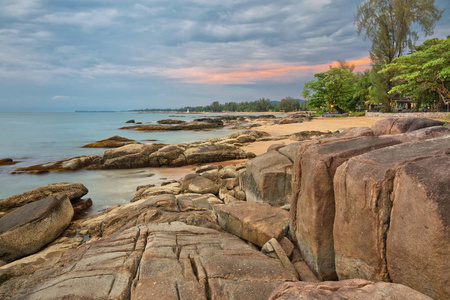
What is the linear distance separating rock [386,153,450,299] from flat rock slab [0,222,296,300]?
51.8 inches

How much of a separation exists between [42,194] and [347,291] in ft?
34.4

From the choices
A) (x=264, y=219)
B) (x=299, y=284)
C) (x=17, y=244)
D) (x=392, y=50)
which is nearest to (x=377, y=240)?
(x=299, y=284)

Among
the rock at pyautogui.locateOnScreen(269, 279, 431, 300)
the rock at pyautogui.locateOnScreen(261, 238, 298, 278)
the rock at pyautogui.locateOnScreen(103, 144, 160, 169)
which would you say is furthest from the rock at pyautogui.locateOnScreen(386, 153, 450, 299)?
the rock at pyautogui.locateOnScreen(103, 144, 160, 169)

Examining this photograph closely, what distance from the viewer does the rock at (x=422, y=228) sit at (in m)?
2.31

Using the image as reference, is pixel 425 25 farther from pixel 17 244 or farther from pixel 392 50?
pixel 17 244

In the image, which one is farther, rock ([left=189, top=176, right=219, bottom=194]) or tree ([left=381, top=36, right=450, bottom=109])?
tree ([left=381, top=36, right=450, bottom=109])

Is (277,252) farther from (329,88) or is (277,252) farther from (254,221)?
(329,88)

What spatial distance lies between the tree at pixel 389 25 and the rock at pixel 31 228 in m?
39.0

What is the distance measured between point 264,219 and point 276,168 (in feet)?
6.98

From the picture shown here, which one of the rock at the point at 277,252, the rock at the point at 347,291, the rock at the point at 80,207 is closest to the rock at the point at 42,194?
the rock at the point at 80,207

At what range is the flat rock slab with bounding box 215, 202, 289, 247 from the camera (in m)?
4.61

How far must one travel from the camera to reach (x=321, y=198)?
359cm

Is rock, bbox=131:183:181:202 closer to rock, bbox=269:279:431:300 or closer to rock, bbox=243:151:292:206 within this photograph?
rock, bbox=243:151:292:206

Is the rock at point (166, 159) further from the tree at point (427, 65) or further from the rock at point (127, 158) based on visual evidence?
the tree at point (427, 65)
